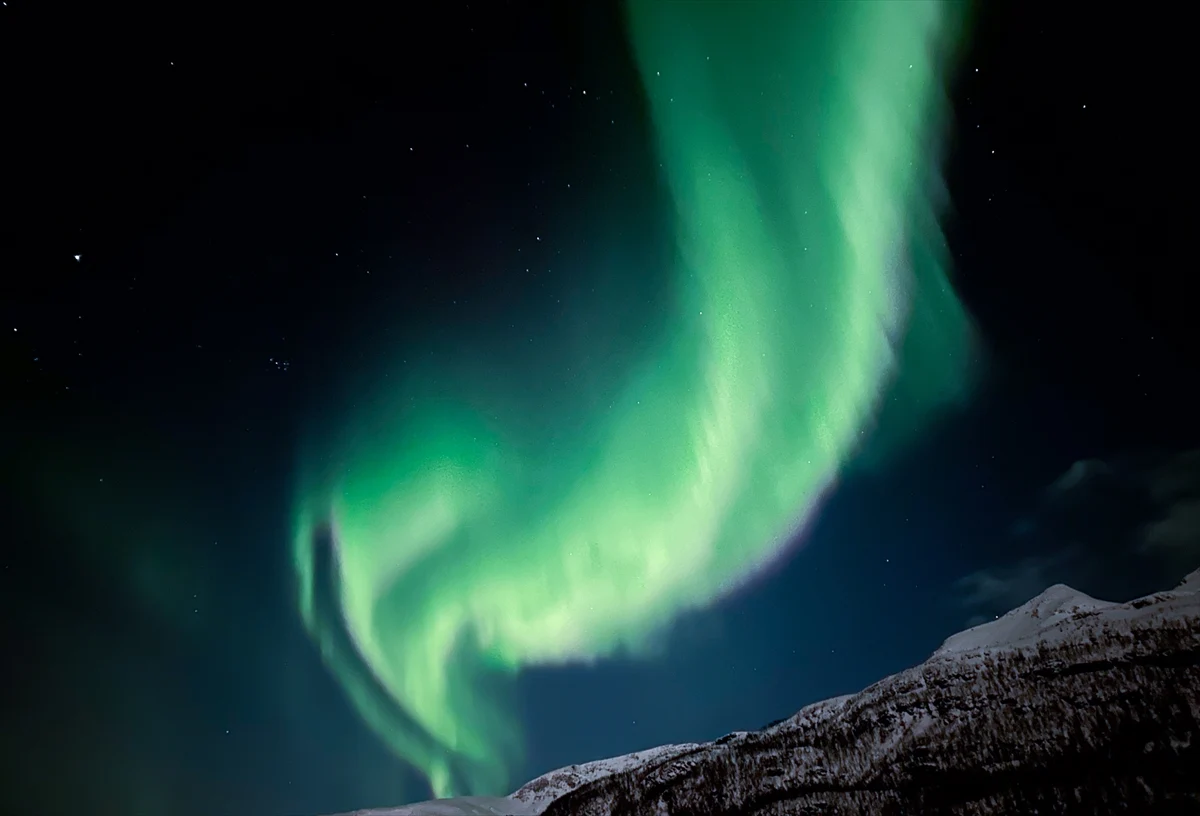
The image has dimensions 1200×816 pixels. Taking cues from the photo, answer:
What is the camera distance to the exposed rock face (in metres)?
22.7

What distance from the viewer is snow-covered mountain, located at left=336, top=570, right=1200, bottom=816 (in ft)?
74.6

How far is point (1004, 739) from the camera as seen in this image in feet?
87.9

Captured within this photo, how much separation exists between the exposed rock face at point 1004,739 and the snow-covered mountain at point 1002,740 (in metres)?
0.05

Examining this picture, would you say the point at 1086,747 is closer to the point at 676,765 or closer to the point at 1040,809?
the point at 1040,809

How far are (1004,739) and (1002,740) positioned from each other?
10cm

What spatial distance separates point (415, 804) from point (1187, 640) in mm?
65107

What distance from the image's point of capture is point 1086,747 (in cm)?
2445

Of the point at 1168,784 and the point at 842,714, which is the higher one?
the point at 842,714

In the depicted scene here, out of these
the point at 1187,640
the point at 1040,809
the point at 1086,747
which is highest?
the point at 1187,640

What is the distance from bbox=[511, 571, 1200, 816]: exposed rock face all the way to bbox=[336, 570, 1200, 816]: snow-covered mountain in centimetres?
5

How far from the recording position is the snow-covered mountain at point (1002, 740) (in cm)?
2273

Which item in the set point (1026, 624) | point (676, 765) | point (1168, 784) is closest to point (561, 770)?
point (676, 765)

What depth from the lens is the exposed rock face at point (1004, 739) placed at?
2270 cm

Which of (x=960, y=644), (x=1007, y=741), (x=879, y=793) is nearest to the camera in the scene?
(x=1007, y=741)
